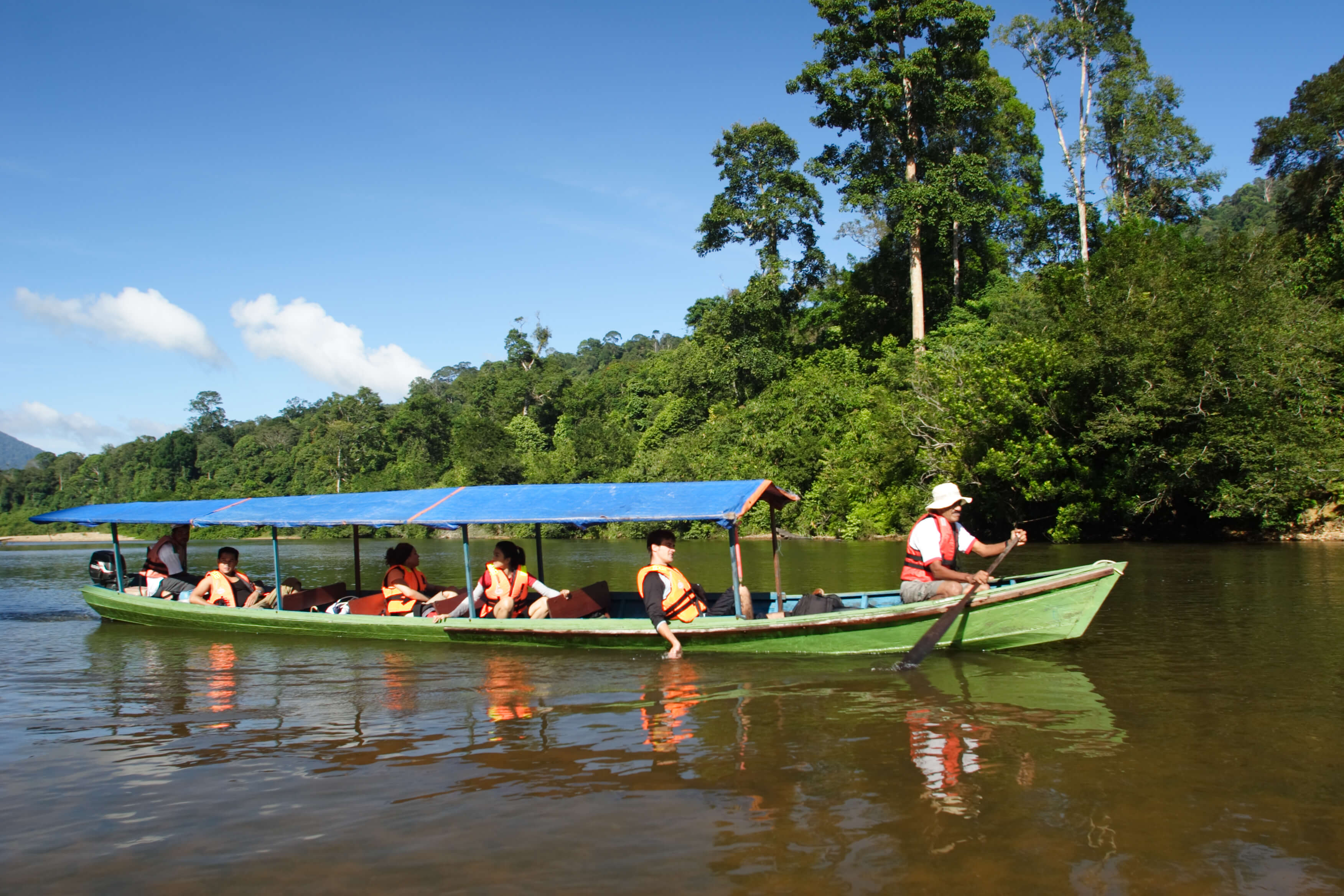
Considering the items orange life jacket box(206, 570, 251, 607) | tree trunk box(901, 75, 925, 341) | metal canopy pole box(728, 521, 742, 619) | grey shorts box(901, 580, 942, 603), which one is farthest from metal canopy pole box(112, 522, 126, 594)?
tree trunk box(901, 75, 925, 341)

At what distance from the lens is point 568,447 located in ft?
161

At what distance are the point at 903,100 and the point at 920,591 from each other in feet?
88.6

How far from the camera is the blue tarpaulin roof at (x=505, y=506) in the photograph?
30.4 ft

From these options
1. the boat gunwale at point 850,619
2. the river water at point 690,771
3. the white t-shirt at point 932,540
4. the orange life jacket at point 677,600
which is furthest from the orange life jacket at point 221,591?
the white t-shirt at point 932,540

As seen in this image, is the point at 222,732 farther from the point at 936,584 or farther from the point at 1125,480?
the point at 1125,480

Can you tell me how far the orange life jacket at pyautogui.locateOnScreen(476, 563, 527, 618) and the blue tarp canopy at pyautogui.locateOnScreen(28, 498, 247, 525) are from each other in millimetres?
4598

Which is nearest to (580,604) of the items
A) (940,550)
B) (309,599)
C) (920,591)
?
(920,591)

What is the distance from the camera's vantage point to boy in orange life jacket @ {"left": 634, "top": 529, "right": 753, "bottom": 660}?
8.67 meters

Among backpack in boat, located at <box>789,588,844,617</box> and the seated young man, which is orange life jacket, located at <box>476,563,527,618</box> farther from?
the seated young man

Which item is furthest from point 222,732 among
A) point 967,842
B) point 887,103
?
point 887,103

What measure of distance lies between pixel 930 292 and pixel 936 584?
29.5 metres

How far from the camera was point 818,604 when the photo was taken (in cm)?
930

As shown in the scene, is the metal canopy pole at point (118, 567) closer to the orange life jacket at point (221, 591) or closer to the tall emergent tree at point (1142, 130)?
the orange life jacket at point (221, 591)

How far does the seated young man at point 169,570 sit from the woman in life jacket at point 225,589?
0.46 m
